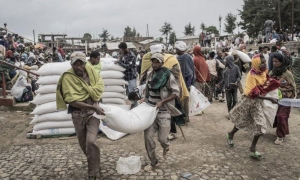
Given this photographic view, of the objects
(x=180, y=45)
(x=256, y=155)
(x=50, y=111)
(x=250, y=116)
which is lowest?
(x=256, y=155)

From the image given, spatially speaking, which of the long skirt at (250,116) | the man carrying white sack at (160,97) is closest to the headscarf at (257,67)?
the long skirt at (250,116)

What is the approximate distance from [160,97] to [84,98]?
958 millimetres

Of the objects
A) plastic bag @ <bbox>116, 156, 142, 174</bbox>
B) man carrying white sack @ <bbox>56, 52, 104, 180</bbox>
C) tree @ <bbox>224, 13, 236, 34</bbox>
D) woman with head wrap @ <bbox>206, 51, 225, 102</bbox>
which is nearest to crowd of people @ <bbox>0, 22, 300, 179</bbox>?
man carrying white sack @ <bbox>56, 52, 104, 180</bbox>

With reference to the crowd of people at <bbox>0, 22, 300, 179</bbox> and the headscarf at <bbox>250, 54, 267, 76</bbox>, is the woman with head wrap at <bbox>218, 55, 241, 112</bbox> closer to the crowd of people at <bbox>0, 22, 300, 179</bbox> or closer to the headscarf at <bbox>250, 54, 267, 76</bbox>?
the crowd of people at <bbox>0, 22, 300, 179</bbox>

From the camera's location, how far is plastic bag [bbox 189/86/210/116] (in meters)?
5.07

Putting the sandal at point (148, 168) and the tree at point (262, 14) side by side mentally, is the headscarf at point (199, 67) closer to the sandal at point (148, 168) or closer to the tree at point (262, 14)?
the sandal at point (148, 168)

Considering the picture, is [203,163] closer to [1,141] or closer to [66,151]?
[66,151]

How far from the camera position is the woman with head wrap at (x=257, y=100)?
13.1ft

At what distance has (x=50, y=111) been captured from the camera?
5059 mm

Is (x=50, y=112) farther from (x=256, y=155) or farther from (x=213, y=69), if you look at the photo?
(x=213, y=69)

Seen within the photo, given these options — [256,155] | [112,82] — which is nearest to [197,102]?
[256,155]

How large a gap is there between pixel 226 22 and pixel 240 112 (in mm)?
55342

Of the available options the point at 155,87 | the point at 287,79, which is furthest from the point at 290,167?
the point at 155,87

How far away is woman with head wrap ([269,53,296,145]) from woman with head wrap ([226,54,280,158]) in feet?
2.02
